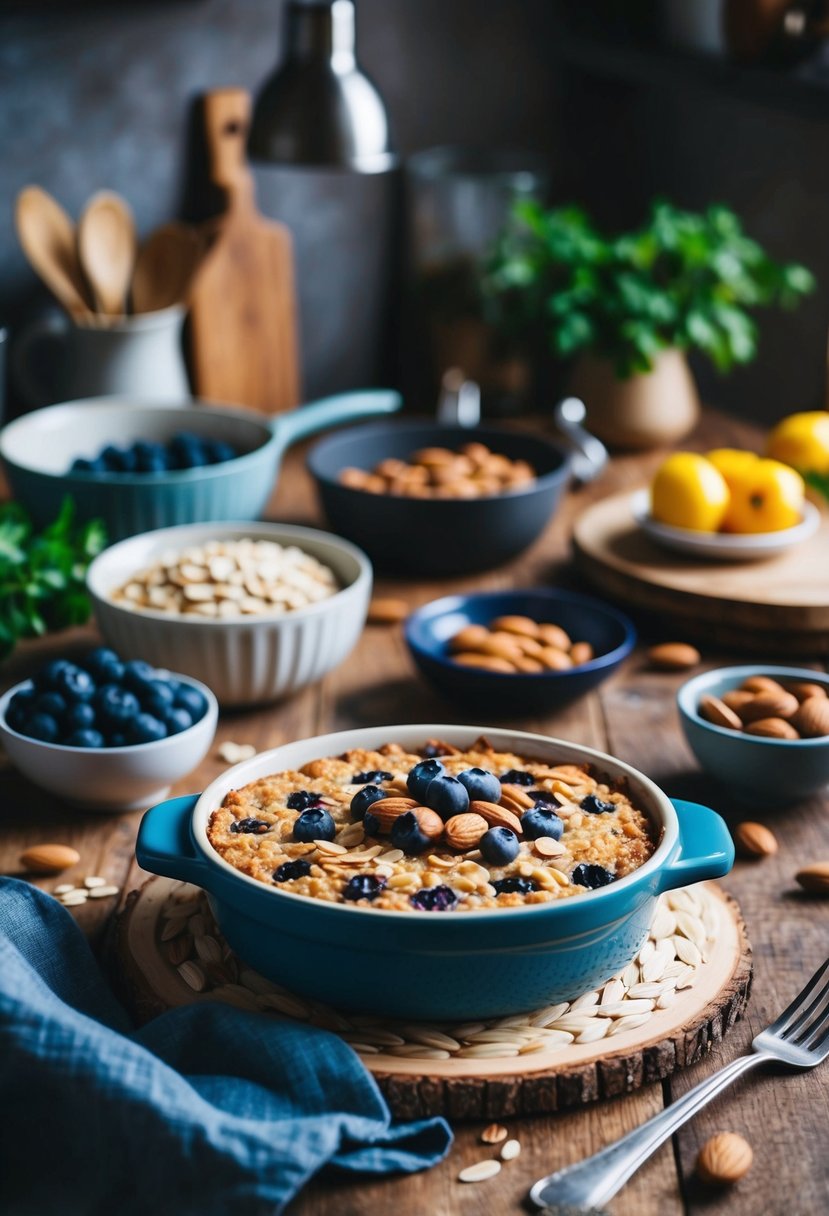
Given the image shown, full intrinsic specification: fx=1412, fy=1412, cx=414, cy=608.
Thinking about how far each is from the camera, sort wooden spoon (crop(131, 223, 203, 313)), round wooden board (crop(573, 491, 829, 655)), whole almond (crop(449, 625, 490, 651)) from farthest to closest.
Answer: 1. wooden spoon (crop(131, 223, 203, 313))
2. round wooden board (crop(573, 491, 829, 655))
3. whole almond (crop(449, 625, 490, 651))

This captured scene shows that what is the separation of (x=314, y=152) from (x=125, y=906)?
1.11 m

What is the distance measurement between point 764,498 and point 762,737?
558 mm

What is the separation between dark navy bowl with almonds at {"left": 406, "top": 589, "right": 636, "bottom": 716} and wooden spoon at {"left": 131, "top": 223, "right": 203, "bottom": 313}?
84 centimetres

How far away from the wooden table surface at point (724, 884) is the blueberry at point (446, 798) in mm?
218

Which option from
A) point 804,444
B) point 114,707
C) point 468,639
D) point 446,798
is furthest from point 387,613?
point 446,798

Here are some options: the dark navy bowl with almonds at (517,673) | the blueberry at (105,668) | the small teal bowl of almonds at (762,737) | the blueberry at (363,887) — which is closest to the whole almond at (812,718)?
the small teal bowl of almonds at (762,737)

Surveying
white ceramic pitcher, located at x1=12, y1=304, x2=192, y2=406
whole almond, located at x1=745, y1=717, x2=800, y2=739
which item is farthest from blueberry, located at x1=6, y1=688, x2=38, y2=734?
white ceramic pitcher, located at x1=12, y1=304, x2=192, y2=406

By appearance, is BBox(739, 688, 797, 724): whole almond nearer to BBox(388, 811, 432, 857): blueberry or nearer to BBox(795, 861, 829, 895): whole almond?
BBox(795, 861, 829, 895): whole almond

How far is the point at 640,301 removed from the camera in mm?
2250

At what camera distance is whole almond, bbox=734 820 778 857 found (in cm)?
127

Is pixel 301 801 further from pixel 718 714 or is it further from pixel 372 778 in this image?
pixel 718 714

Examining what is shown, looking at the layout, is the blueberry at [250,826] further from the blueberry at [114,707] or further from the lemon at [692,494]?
the lemon at [692,494]

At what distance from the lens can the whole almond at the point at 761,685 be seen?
55.5 inches

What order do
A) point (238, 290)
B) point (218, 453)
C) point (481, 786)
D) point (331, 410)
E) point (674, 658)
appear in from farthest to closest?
point (238, 290)
point (331, 410)
point (218, 453)
point (674, 658)
point (481, 786)
